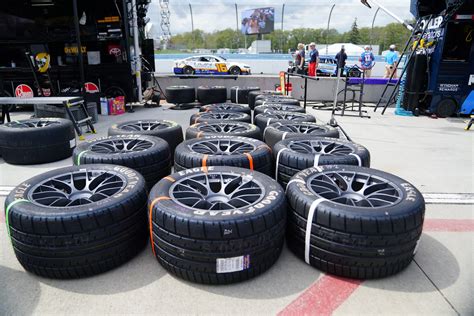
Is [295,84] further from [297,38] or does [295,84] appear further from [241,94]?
[297,38]

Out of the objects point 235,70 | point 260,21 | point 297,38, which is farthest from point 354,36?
point 235,70

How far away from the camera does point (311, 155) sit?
3.37 meters

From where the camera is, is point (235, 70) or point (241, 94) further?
point (235, 70)

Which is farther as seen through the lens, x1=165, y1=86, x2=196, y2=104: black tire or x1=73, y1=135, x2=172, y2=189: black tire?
x1=165, y1=86, x2=196, y2=104: black tire

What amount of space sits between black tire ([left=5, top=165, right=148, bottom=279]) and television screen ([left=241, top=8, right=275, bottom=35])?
200ft

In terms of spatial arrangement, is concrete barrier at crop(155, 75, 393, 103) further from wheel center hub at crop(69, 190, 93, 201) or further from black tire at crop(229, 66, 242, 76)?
wheel center hub at crop(69, 190, 93, 201)

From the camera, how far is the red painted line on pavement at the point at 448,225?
10.9 ft

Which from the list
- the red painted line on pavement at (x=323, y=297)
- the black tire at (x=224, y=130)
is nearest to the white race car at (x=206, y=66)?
the black tire at (x=224, y=130)

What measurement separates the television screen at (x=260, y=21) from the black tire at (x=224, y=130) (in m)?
58.5

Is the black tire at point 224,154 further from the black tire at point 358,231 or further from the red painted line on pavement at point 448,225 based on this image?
the red painted line on pavement at point 448,225

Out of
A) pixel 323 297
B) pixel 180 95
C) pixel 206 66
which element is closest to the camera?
pixel 323 297

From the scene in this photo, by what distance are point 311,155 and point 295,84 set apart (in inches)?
388

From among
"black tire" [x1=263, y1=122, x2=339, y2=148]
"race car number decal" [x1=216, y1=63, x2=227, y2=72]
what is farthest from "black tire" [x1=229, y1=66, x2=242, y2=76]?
"black tire" [x1=263, y1=122, x2=339, y2=148]

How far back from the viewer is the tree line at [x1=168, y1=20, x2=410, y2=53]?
63.9m
